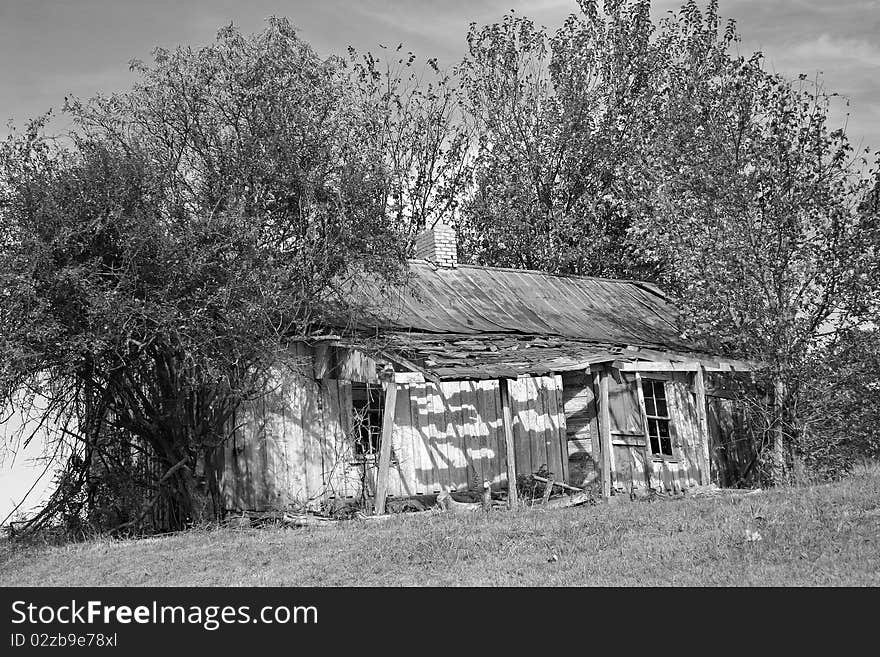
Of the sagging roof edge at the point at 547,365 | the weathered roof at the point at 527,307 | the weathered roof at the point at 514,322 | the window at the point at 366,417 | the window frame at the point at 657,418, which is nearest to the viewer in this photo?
the sagging roof edge at the point at 547,365

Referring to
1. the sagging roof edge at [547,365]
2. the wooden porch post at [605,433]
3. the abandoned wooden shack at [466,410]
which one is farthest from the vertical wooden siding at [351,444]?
the wooden porch post at [605,433]

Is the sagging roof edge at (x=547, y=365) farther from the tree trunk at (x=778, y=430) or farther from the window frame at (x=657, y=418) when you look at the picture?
the window frame at (x=657, y=418)

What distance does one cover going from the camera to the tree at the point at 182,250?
12.2m

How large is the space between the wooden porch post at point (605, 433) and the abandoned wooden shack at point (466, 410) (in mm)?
24

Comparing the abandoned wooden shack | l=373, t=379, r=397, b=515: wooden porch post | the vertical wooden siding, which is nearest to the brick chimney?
the abandoned wooden shack

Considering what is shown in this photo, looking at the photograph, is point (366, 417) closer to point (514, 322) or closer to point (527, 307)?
point (514, 322)

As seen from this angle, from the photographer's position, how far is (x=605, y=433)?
14.9m

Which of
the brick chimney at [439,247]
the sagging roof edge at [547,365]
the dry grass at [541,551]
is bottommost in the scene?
the dry grass at [541,551]

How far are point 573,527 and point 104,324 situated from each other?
6689mm

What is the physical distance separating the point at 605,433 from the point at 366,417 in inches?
163

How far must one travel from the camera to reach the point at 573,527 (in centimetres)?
1120

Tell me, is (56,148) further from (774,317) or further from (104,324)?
(774,317)

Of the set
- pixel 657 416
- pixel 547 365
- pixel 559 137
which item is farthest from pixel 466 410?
pixel 559 137

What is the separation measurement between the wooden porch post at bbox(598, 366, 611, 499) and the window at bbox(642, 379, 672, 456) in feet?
12.2
